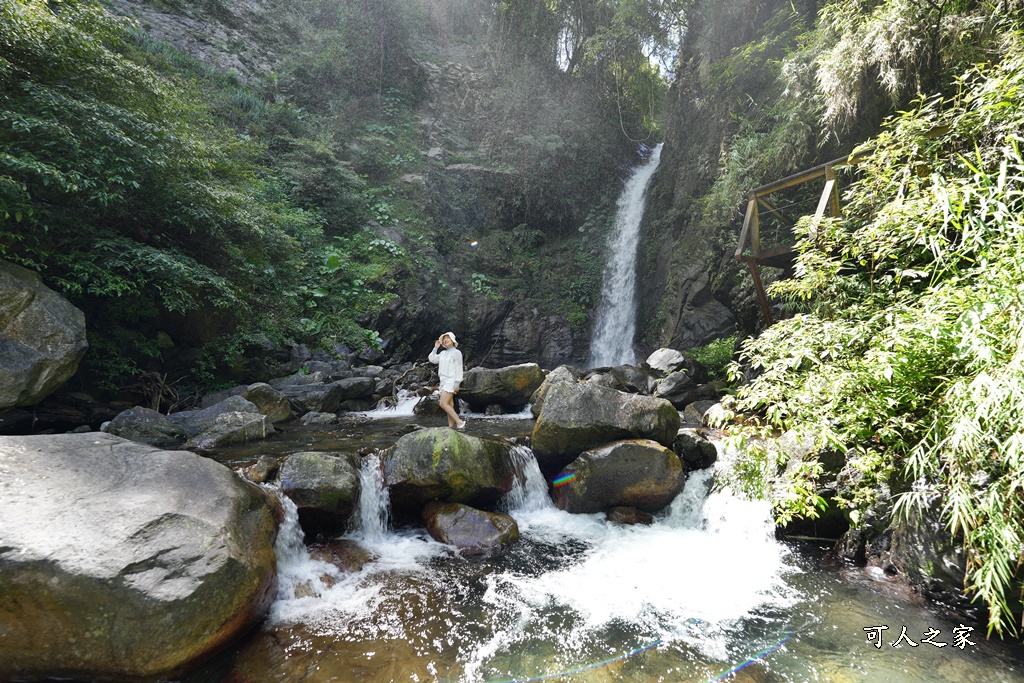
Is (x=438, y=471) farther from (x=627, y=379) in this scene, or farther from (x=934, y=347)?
(x=627, y=379)

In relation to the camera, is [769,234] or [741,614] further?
[769,234]

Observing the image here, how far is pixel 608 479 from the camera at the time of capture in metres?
5.10

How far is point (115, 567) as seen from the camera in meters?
2.52

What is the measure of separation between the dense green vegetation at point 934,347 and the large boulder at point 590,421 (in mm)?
1674

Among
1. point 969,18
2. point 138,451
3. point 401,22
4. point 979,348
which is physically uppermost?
point 401,22

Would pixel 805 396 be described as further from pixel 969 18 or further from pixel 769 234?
pixel 769 234

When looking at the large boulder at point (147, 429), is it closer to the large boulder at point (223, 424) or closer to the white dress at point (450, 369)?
the large boulder at point (223, 424)

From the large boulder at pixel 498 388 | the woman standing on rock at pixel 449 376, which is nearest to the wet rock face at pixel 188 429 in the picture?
the woman standing on rock at pixel 449 376

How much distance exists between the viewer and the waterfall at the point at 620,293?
15.0 m

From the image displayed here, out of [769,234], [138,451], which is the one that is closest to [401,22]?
[769,234]

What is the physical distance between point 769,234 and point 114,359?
517 inches

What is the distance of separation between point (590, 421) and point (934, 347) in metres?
3.24

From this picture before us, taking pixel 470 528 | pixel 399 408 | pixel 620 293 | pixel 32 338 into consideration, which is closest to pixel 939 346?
pixel 470 528

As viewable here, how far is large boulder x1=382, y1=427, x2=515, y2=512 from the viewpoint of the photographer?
4.68 metres
